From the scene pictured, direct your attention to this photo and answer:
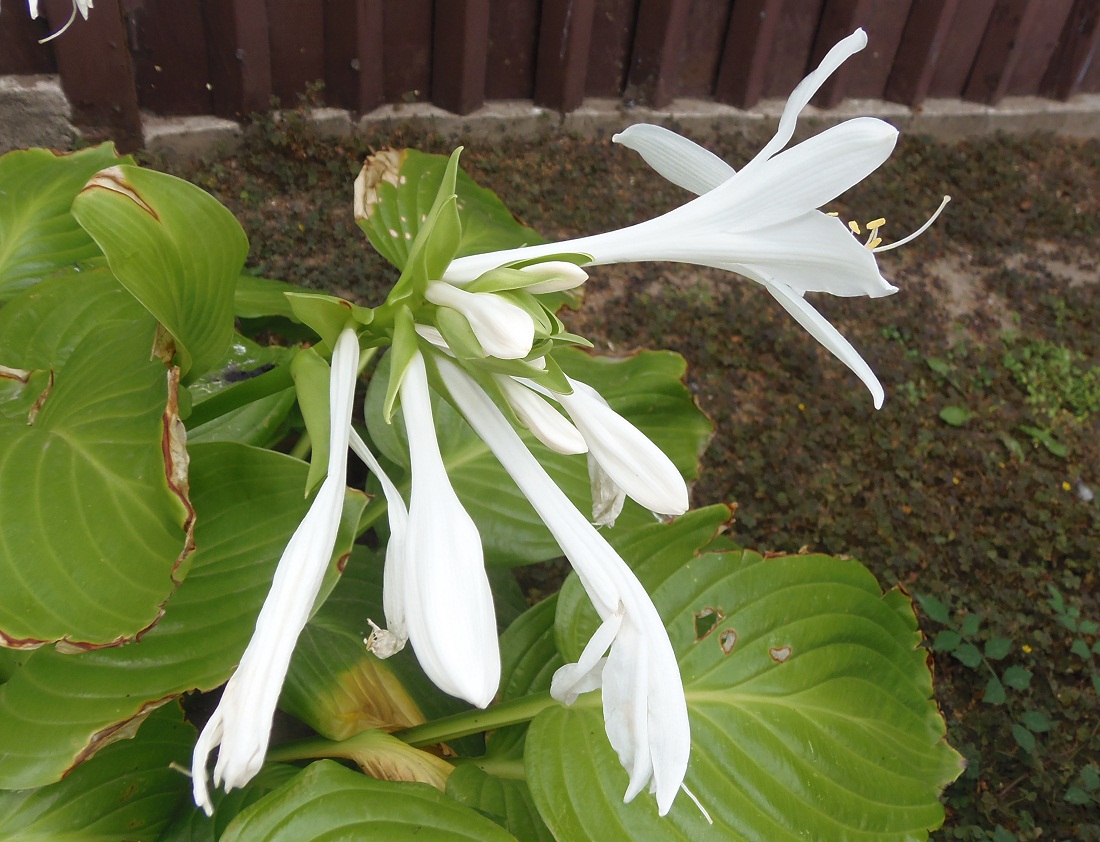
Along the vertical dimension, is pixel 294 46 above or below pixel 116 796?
above

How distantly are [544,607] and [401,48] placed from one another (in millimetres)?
1768

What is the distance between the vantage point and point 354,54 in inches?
86.3

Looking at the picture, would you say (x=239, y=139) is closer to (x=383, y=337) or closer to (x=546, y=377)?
(x=383, y=337)

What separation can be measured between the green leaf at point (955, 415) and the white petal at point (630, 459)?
1.69 meters

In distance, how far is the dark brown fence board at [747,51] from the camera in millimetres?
2557

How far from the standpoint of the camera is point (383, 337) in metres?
0.71

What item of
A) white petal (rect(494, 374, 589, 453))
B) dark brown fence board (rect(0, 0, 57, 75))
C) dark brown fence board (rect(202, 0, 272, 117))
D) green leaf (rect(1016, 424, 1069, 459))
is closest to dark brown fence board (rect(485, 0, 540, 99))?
dark brown fence board (rect(202, 0, 272, 117))

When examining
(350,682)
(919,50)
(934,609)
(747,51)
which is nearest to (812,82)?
(350,682)

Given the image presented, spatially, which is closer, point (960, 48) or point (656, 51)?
point (656, 51)

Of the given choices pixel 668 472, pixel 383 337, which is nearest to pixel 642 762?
pixel 668 472

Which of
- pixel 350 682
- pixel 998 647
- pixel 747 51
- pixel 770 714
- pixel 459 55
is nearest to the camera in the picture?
pixel 770 714

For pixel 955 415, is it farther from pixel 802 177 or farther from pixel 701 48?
pixel 802 177

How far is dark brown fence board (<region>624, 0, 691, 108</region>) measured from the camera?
2.45 m

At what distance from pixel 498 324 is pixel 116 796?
0.75m
